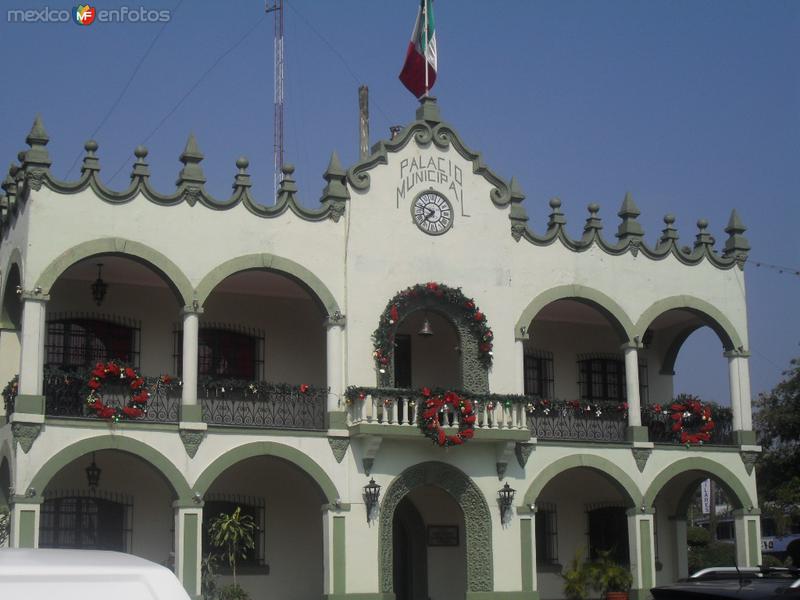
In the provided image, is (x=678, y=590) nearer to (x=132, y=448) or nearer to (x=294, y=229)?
(x=132, y=448)

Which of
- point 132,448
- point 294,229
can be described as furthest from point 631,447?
point 132,448

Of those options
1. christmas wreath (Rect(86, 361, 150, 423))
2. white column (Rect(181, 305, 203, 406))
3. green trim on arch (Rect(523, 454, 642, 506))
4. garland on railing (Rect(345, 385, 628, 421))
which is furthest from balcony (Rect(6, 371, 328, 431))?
green trim on arch (Rect(523, 454, 642, 506))

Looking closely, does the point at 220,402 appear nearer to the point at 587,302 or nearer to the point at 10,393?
the point at 10,393

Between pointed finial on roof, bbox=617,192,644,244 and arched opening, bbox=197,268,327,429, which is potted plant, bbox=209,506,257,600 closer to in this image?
arched opening, bbox=197,268,327,429

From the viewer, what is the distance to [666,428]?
27109mm

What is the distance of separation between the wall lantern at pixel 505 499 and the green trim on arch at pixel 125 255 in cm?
739

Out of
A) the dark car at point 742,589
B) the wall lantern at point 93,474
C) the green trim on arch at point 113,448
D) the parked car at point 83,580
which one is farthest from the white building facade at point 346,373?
the parked car at point 83,580

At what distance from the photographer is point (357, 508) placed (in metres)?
23.3

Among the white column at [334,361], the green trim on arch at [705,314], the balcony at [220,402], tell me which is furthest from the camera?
the green trim on arch at [705,314]

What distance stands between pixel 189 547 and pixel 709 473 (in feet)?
39.3

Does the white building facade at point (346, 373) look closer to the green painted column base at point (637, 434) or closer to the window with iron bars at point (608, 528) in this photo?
the green painted column base at point (637, 434)

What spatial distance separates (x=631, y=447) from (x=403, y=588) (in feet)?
19.3

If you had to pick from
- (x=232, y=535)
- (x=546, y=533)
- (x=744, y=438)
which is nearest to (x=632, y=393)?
(x=744, y=438)

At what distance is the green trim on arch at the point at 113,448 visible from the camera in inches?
814
